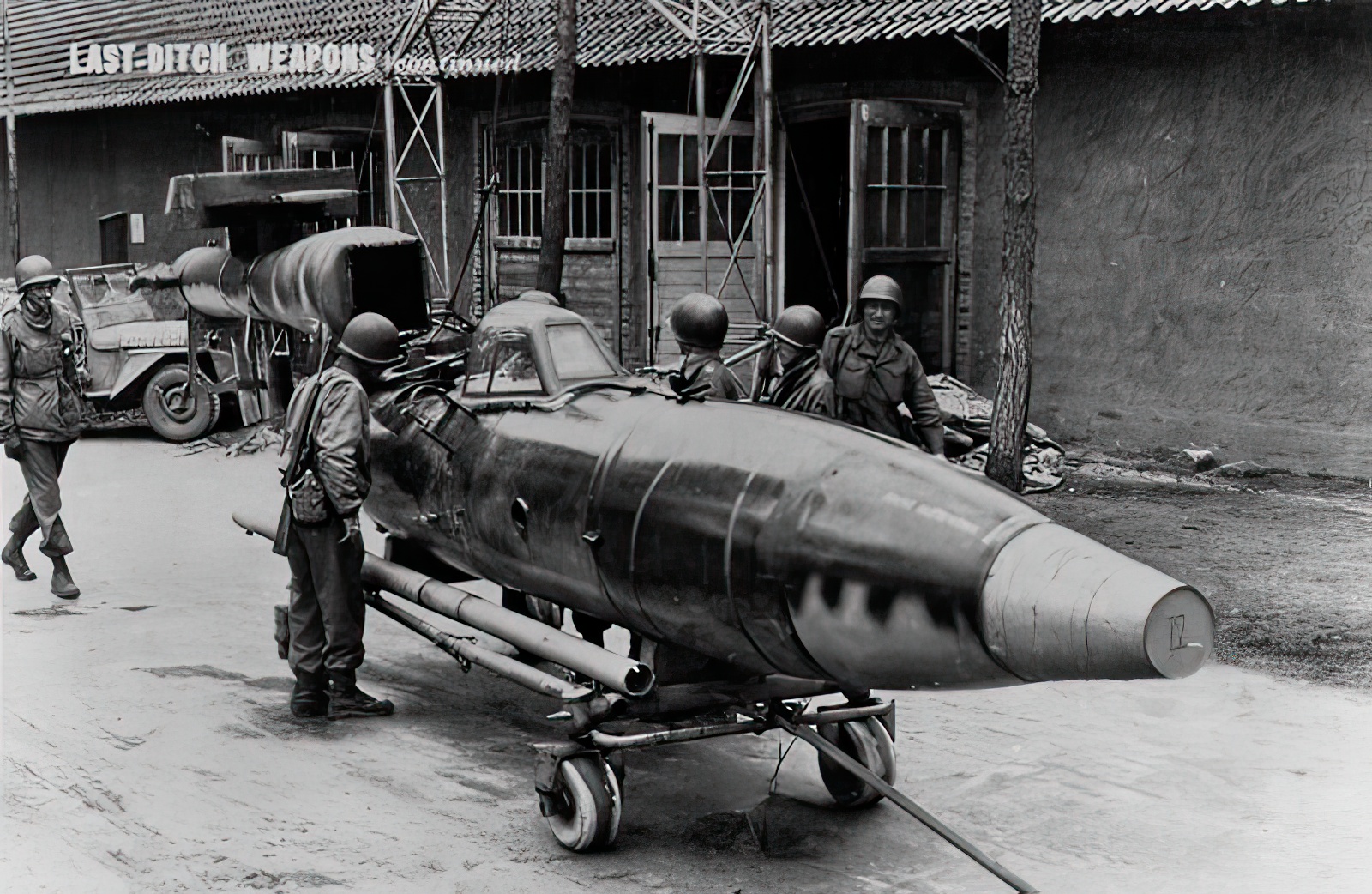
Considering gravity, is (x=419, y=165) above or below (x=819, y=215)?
above

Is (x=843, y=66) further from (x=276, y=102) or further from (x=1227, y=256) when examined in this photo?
(x=276, y=102)

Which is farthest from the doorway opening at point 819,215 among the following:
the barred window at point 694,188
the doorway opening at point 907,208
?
the doorway opening at point 907,208

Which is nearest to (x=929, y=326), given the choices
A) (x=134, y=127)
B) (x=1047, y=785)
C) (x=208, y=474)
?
(x=208, y=474)

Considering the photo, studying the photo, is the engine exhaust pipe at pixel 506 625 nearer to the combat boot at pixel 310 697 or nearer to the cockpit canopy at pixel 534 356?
the combat boot at pixel 310 697

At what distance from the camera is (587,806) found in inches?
198

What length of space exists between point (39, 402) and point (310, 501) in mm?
3078

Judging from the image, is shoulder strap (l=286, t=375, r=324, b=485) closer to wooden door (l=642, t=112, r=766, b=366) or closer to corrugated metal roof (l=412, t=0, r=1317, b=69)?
corrugated metal roof (l=412, t=0, r=1317, b=69)

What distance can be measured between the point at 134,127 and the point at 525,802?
17.6 meters

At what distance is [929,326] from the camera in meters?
13.8

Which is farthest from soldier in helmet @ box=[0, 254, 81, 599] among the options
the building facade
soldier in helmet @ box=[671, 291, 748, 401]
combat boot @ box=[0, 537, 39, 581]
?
the building facade

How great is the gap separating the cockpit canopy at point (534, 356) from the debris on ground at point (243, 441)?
24.9 ft

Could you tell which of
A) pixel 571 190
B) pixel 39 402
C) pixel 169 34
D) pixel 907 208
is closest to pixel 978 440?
pixel 907 208

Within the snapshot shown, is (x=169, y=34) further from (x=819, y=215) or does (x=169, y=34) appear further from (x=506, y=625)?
(x=506, y=625)

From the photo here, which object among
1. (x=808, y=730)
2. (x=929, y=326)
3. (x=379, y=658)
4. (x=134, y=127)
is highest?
(x=134, y=127)
